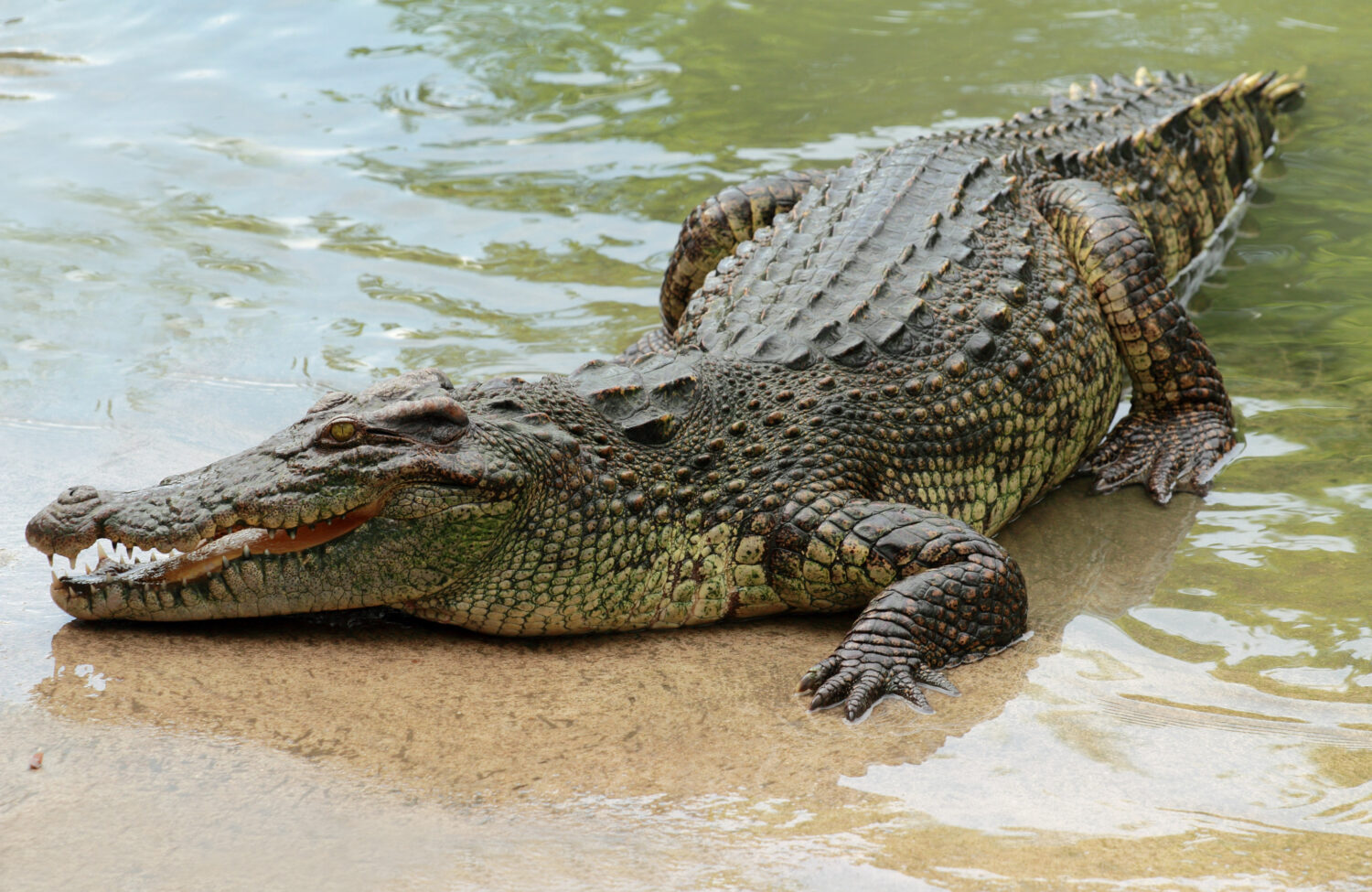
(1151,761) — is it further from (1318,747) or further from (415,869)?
(415,869)

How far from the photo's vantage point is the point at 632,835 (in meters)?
3.11

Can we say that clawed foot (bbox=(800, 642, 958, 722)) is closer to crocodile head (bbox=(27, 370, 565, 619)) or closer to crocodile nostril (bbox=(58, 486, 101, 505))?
crocodile head (bbox=(27, 370, 565, 619))

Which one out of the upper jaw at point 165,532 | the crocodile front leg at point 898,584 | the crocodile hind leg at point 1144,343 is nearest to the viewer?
the upper jaw at point 165,532

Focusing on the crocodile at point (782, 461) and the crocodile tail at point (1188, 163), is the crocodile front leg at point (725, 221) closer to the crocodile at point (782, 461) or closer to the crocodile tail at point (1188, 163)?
the crocodile at point (782, 461)

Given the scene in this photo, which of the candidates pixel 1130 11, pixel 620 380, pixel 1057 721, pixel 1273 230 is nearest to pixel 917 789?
pixel 1057 721

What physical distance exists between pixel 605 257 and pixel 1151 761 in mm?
4722

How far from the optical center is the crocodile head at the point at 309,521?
3.67 meters

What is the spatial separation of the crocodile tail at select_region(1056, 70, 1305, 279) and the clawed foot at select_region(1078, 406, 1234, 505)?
4.38 ft

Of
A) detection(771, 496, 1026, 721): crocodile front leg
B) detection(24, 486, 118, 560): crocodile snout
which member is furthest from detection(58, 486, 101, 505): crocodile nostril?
detection(771, 496, 1026, 721): crocodile front leg

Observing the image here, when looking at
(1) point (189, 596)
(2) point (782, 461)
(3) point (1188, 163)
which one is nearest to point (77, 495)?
(1) point (189, 596)

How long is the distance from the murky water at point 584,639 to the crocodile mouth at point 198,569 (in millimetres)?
142

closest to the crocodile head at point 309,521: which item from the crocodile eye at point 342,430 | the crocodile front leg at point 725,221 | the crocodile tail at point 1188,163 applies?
the crocodile eye at point 342,430

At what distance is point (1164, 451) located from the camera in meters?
5.39

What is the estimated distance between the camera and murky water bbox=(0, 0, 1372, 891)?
10.2 ft
